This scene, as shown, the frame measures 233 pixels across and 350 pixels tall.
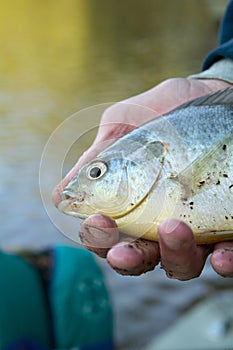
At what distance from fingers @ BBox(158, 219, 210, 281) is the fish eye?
26 centimetres

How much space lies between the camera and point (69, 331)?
166 inches

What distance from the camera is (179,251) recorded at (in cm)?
186

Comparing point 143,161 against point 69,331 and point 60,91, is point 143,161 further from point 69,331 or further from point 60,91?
point 60,91

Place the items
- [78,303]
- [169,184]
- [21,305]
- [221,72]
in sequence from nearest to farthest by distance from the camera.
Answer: [169,184] → [221,72] → [21,305] → [78,303]

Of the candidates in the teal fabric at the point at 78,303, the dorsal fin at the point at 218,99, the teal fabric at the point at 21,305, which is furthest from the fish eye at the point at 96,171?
the teal fabric at the point at 78,303

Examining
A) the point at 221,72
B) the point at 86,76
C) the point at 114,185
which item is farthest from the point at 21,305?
the point at 86,76

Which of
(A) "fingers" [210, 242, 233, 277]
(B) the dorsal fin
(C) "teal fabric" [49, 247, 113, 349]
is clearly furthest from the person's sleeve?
(C) "teal fabric" [49, 247, 113, 349]

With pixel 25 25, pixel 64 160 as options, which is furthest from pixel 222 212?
pixel 25 25

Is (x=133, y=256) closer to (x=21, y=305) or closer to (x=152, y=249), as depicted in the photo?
(x=152, y=249)

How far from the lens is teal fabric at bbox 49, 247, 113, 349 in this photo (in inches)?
167

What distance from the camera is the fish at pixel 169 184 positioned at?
1.86 meters

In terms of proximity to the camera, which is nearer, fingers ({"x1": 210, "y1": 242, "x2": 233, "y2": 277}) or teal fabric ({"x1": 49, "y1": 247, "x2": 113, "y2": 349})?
fingers ({"x1": 210, "y1": 242, "x2": 233, "y2": 277})

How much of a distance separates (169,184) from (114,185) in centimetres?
17

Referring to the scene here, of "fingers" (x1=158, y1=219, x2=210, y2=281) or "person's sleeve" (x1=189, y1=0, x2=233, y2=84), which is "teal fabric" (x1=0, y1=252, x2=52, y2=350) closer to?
"person's sleeve" (x1=189, y1=0, x2=233, y2=84)
